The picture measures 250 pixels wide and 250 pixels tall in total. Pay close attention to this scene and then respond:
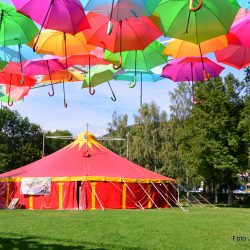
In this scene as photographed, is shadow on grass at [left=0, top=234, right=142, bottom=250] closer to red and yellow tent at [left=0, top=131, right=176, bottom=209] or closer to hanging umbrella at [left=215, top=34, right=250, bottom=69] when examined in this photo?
hanging umbrella at [left=215, top=34, right=250, bottom=69]

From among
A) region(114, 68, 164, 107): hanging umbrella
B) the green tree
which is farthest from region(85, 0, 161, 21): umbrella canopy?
the green tree

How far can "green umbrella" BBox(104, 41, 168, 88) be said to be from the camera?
209 inches

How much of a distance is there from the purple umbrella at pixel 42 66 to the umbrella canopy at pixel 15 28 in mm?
879

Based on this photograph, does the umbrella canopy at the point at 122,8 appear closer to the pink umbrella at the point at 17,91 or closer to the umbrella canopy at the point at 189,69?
the umbrella canopy at the point at 189,69

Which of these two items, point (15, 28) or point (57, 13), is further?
point (15, 28)

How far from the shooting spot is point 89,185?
757 inches

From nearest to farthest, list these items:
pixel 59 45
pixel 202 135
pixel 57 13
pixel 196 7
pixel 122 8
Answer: pixel 196 7, pixel 122 8, pixel 57 13, pixel 59 45, pixel 202 135

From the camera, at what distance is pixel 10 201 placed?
66.3ft

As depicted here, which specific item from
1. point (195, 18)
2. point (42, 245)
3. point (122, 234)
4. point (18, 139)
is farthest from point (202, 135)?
point (18, 139)

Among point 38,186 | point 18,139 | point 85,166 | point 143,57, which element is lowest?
point 38,186

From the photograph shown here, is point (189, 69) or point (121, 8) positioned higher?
point (121, 8)

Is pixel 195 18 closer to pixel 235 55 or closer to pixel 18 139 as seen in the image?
pixel 235 55

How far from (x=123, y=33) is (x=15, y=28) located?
3.78ft

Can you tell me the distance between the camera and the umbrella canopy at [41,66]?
227 inches
